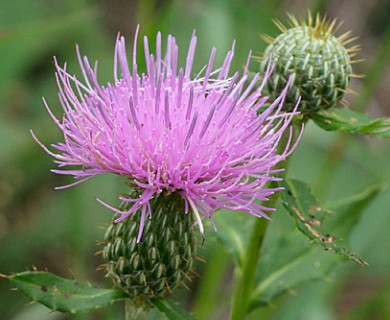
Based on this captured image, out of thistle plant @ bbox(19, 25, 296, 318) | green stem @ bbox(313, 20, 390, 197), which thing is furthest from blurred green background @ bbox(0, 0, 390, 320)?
thistle plant @ bbox(19, 25, 296, 318)

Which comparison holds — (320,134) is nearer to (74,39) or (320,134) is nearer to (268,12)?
(268,12)

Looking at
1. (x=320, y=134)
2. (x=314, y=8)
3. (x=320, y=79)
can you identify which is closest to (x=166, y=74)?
(x=320, y=79)

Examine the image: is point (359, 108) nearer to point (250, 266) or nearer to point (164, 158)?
point (250, 266)

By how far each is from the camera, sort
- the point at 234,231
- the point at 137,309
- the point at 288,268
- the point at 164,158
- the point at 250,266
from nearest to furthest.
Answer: the point at 164,158 → the point at 137,309 → the point at 250,266 → the point at 288,268 → the point at 234,231

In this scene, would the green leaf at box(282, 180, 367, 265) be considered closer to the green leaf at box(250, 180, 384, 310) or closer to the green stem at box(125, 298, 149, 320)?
the green leaf at box(250, 180, 384, 310)

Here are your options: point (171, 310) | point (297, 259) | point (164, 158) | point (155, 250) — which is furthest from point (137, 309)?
point (297, 259)

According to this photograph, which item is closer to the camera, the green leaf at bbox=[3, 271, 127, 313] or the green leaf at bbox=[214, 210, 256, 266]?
the green leaf at bbox=[3, 271, 127, 313]
